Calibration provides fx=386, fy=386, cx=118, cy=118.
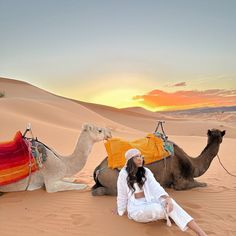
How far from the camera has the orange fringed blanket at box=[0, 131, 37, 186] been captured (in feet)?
21.4

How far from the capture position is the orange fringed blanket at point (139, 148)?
650cm

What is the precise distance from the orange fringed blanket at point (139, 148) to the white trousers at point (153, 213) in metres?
1.37

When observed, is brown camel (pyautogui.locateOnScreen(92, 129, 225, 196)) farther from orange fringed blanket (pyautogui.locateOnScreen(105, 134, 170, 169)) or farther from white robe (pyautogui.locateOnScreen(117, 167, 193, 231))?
white robe (pyautogui.locateOnScreen(117, 167, 193, 231))

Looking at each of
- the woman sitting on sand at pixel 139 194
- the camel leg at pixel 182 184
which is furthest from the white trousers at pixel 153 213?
the camel leg at pixel 182 184

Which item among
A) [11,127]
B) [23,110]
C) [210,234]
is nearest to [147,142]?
[210,234]

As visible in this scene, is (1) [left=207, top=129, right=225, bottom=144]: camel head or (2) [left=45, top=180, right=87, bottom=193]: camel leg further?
(1) [left=207, top=129, right=225, bottom=144]: camel head

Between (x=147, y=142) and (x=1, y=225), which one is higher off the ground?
(x=147, y=142)

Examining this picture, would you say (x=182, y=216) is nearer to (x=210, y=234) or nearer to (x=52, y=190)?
(x=210, y=234)

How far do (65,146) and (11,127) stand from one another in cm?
365

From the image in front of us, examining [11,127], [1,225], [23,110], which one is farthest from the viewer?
[23,110]

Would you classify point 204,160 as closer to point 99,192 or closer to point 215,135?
point 215,135

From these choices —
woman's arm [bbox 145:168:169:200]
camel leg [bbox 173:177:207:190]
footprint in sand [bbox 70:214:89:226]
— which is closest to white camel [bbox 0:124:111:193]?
footprint in sand [bbox 70:214:89:226]

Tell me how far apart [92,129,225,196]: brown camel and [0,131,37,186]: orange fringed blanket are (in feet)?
4.00

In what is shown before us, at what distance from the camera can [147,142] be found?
271 inches
